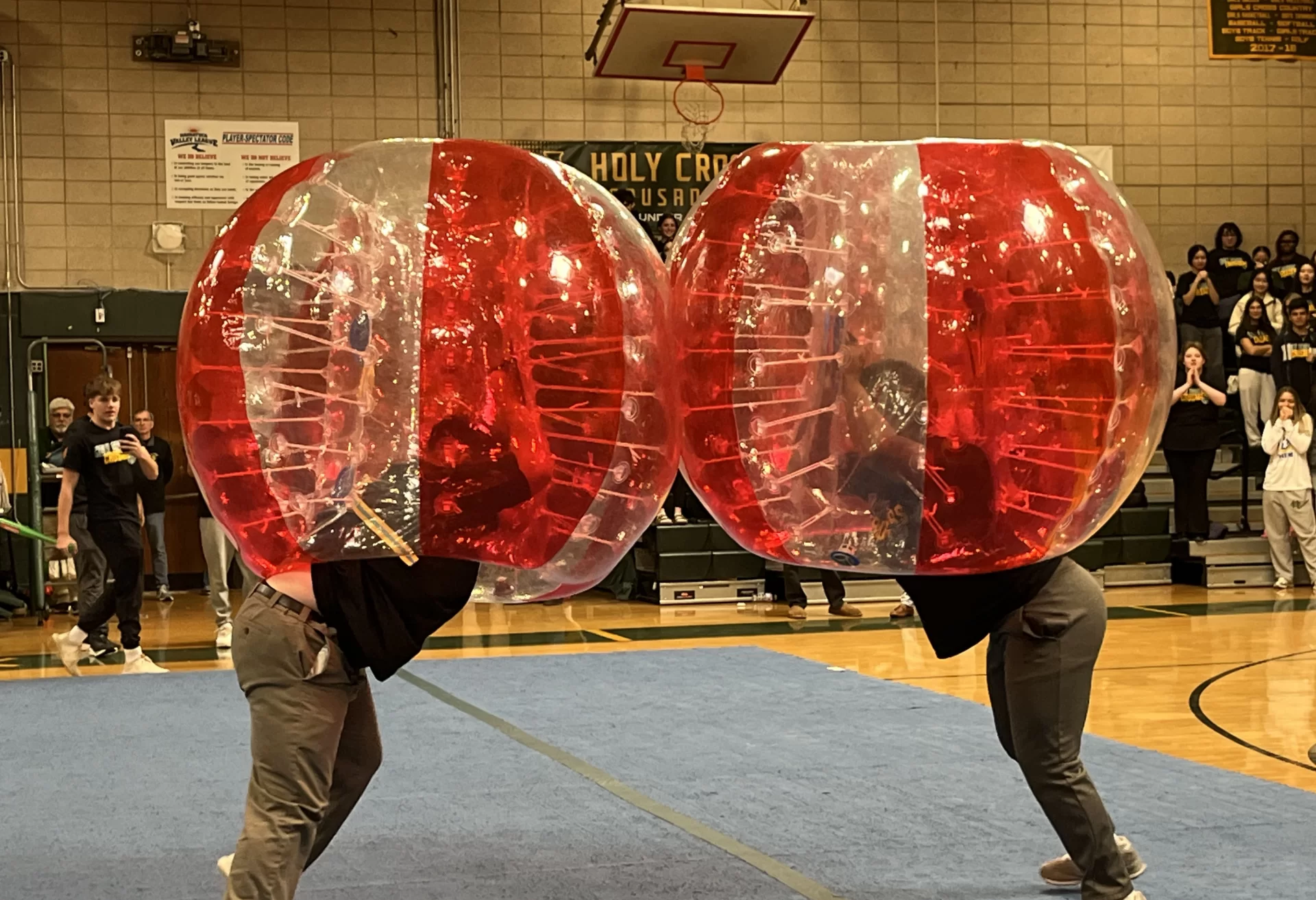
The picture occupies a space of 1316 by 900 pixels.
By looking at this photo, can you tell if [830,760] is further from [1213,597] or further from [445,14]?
[445,14]

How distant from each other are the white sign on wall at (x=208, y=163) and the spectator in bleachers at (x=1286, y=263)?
9.03m

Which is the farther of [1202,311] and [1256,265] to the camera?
[1256,265]

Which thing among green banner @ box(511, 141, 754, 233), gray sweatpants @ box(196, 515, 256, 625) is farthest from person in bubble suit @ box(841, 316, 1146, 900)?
green banner @ box(511, 141, 754, 233)

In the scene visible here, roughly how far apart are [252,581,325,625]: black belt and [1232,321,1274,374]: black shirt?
11.8 meters

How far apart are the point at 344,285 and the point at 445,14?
1237 cm

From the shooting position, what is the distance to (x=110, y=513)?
852 cm

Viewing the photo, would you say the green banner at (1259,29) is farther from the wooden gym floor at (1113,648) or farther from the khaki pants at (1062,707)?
the khaki pants at (1062,707)

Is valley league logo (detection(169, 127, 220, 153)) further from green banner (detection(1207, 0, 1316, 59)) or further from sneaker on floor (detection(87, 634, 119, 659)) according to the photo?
green banner (detection(1207, 0, 1316, 59))

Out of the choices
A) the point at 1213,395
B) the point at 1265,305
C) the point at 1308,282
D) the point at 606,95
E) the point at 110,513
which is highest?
the point at 606,95

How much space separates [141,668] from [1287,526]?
28.0 feet

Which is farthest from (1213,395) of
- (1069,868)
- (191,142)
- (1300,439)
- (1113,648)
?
(1069,868)

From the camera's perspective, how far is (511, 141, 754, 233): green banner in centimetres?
1458

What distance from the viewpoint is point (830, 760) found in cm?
550

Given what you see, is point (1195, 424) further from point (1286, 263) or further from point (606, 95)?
point (606, 95)
